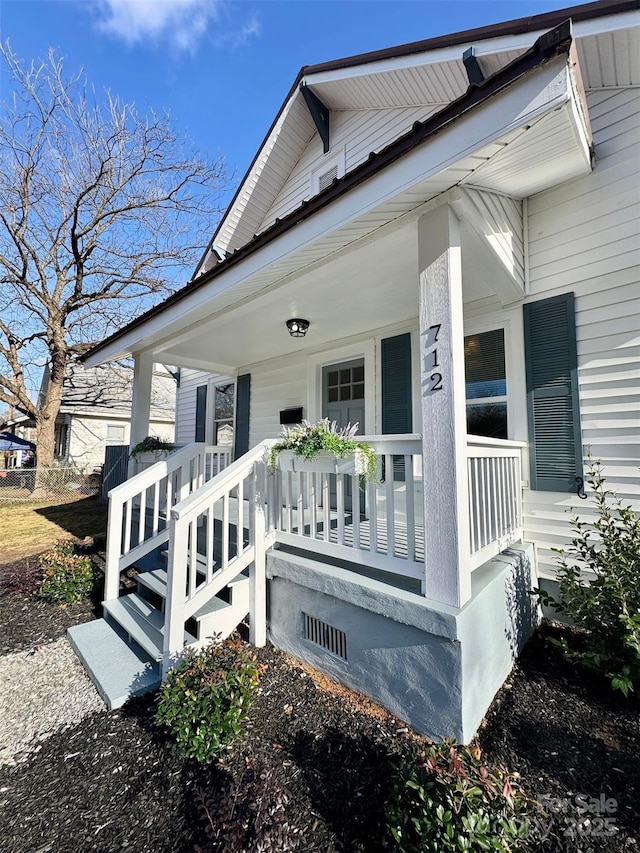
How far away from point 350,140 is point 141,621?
679 centimetres

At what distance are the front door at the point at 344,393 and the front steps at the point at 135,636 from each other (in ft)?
7.34

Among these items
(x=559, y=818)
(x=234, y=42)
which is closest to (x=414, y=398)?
(x=559, y=818)

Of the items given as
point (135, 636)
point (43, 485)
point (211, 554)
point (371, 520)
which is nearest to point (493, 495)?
point (371, 520)

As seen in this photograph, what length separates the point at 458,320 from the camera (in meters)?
2.36

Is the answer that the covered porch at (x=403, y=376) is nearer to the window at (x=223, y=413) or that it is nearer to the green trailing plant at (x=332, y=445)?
the green trailing plant at (x=332, y=445)

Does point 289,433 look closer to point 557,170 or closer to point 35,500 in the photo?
point 557,170

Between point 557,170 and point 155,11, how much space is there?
704 cm

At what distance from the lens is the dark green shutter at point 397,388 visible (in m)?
4.65

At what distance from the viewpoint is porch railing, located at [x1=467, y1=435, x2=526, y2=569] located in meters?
2.62

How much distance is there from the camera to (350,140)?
18.8ft

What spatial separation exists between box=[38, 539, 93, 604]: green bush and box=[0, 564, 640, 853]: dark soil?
2064 mm

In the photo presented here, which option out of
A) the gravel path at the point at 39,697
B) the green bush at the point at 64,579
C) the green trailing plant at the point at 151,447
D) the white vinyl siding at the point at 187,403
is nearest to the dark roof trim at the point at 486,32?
the white vinyl siding at the point at 187,403

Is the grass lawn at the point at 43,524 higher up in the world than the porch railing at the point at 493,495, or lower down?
lower down

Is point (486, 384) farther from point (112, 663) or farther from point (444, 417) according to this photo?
point (112, 663)
